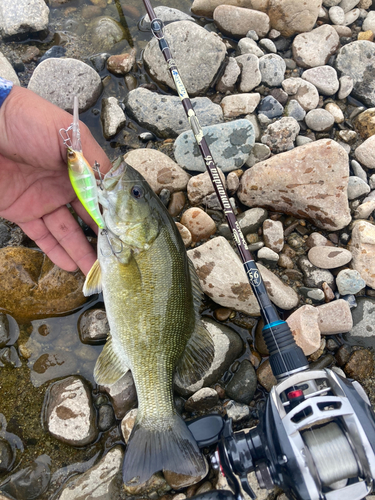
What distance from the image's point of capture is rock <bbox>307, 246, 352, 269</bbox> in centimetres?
353

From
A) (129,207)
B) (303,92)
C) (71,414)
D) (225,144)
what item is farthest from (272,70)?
(71,414)

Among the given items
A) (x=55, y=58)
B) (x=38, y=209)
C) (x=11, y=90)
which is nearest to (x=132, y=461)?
(x=38, y=209)

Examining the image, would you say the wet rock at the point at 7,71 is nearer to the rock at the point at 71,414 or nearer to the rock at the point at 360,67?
the rock at the point at 71,414

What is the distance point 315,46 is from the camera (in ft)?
15.0

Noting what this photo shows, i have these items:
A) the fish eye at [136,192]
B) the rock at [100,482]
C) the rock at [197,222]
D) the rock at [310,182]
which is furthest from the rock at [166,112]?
the rock at [100,482]

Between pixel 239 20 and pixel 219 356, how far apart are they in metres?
A: 4.55

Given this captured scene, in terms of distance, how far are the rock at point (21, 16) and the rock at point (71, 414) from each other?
4617mm

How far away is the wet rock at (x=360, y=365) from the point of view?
A: 333 centimetres

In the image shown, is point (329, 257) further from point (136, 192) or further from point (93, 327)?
point (93, 327)

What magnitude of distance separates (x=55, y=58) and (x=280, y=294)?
392 centimetres

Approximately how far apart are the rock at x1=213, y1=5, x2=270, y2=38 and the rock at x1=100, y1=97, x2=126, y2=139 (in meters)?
2.02

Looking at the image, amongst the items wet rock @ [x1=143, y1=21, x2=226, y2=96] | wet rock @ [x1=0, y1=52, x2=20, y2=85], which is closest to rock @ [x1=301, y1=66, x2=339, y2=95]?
wet rock @ [x1=143, y1=21, x2=226, y2=96]

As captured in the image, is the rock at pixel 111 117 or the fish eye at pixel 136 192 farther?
the rock at pixel 111 117

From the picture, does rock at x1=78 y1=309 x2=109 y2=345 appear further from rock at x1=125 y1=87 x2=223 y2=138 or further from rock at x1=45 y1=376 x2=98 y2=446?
rock at x1=125 y1=87 x2=223 y2=138
